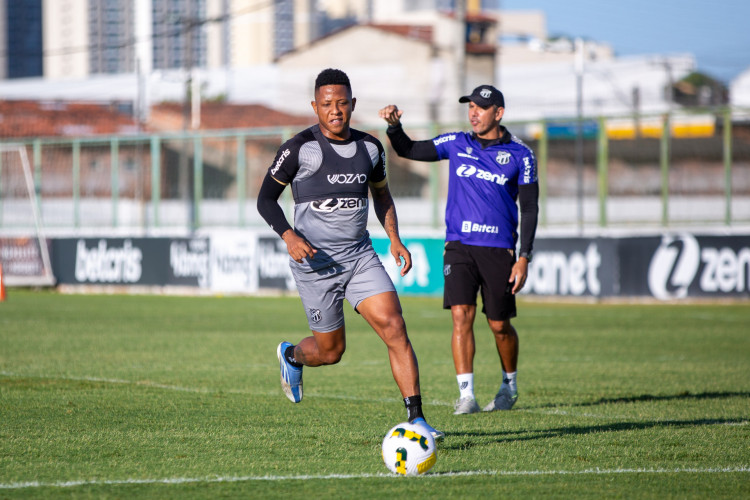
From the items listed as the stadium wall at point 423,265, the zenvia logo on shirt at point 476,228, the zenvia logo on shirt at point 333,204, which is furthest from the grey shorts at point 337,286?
the stadium wall at point 423,265

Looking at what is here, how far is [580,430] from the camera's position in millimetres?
7559

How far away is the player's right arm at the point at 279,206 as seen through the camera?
21.7 ft

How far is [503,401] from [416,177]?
53.1 feet

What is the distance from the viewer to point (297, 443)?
22.6 ft

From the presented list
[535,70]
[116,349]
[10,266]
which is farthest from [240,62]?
[116,349]

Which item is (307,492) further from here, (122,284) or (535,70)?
(535,70)

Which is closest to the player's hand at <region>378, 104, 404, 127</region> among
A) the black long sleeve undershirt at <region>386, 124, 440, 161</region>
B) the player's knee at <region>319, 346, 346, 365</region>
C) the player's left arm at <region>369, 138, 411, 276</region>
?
the black long sleeve undershirt at <region>386, 124, 440, 161</region>

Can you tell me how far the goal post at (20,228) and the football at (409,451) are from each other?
21.4m

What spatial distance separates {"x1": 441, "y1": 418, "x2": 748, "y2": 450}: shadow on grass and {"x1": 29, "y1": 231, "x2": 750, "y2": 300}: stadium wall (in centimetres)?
1321

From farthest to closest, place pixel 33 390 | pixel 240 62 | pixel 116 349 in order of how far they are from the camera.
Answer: pixel 240 62
pixel 116 349
pixel 33 390

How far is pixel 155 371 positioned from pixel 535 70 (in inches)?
2715

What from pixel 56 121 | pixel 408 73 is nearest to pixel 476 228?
pixel 56 121

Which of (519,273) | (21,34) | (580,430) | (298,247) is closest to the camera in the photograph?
(298,247)

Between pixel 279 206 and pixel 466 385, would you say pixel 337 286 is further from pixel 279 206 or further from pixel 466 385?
pixel 466 385
